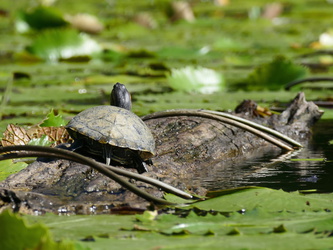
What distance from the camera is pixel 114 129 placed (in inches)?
106

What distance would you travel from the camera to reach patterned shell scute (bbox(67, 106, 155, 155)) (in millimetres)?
2660

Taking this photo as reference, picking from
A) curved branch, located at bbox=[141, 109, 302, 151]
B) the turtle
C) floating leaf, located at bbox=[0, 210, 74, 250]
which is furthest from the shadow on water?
floating leaf, located at bbox=[0, 210, 74, 250]

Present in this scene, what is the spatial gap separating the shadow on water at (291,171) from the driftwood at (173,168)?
4 centimetres

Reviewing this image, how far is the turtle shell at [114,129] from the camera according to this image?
105 inches

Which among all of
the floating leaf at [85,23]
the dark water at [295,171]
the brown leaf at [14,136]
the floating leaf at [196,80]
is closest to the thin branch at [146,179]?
the dark water at [295,171]

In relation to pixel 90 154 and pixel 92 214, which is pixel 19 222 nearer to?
pixel 92 214

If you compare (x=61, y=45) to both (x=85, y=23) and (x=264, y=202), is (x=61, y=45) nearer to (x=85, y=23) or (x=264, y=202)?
(x=85, y=23)

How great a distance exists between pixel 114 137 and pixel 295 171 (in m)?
0.95

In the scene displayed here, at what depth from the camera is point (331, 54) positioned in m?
7.43

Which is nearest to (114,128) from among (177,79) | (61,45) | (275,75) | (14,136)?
(14,136)

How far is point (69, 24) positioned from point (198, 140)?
519 centimetres

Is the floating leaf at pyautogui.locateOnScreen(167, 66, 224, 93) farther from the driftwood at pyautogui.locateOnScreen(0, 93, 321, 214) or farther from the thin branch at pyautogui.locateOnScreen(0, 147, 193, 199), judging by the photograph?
the thin branch at pyautogui.locateOnScreen(0, 147, 193, 199)

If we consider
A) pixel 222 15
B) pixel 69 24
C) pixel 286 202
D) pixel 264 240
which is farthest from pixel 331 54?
pixel 264 240

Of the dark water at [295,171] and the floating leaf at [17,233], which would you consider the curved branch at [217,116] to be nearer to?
the dark water at [295,171]
